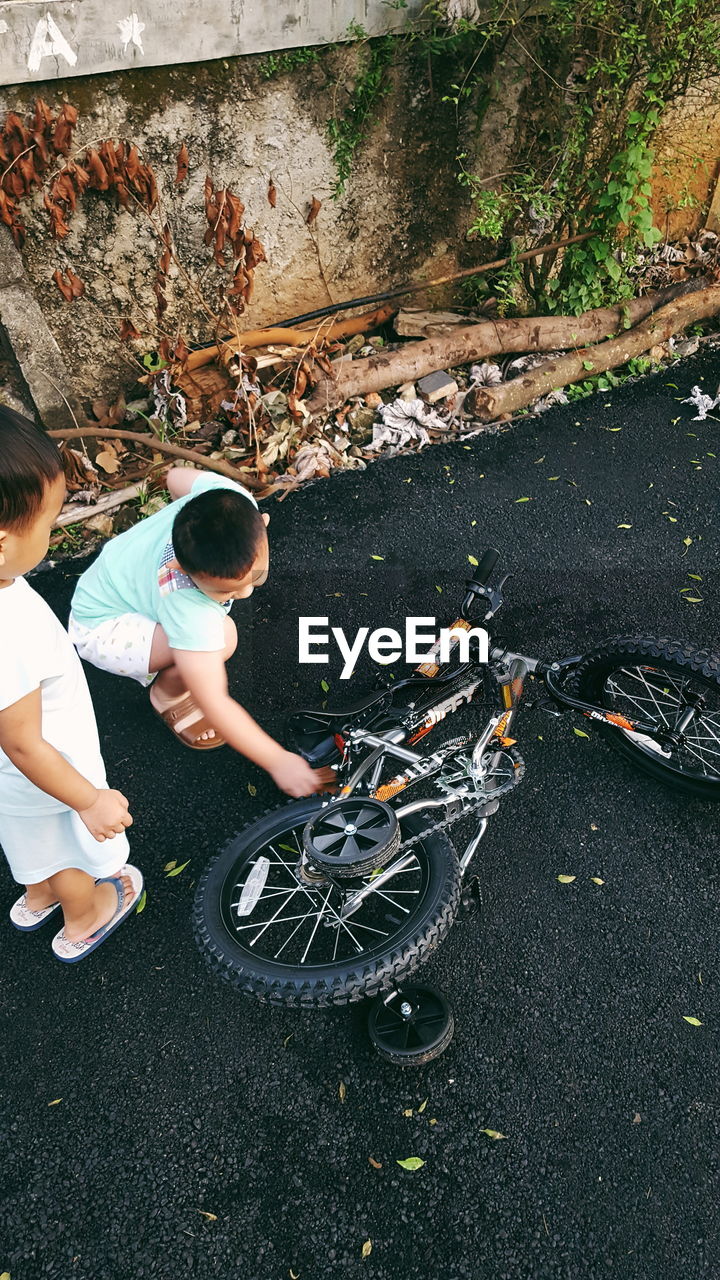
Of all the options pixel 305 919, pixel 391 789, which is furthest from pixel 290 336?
pixel 305 919

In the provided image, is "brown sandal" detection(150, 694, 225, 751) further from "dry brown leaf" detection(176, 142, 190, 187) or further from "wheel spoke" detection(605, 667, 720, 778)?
"dry brown leaf" detection(176, 142, 190, 187)

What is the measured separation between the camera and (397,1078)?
8.31ft

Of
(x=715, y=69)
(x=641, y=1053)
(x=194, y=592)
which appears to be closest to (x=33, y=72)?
(x=194, y=592)

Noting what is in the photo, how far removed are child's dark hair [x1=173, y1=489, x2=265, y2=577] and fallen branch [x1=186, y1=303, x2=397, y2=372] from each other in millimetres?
2973

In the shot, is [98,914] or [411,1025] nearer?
[411,1025]

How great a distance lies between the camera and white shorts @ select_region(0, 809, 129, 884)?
246 cm

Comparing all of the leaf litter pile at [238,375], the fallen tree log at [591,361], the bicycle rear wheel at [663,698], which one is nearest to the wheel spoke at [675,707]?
the bicycle rear wheel at [663,698]

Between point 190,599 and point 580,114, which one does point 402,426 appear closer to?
point 580,114

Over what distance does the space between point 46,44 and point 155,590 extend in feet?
10.7

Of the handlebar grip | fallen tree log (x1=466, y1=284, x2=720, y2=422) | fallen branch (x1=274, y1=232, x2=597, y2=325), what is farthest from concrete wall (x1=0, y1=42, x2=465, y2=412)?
the handlebar grip

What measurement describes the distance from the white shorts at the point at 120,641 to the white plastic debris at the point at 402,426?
2713mm

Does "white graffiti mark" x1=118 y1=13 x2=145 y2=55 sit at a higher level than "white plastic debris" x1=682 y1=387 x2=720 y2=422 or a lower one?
higher

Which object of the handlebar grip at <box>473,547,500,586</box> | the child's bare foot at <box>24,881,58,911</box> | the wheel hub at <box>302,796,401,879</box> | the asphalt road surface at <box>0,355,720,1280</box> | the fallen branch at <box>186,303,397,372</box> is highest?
the fallen branch at <box>186,303,397,372</box>

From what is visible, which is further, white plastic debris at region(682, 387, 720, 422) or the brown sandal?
white plastic debris at region(682, 387, 720, 422)
